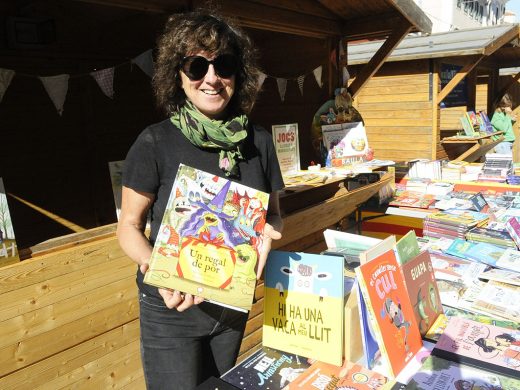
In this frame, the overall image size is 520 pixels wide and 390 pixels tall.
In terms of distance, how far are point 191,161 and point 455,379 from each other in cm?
118

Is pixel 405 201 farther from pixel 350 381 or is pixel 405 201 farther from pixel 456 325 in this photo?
pixel 350 381

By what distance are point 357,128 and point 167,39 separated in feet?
10.2

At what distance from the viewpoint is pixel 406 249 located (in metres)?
1.84

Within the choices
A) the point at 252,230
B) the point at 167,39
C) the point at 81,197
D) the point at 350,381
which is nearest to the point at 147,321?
the point at 252,230

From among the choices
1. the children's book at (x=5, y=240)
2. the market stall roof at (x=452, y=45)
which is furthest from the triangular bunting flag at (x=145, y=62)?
the market stall roof at (x=452, y=45)

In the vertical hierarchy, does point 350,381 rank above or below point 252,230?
below

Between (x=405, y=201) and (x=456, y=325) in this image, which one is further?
(x=405, y=201)

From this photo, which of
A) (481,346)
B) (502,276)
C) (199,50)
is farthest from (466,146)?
(199,50)

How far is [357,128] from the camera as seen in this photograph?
14.3ft

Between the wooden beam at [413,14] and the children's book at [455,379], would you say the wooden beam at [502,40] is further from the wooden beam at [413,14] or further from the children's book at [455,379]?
the children's book at [455,379]

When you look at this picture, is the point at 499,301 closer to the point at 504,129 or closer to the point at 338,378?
the point at 338,378

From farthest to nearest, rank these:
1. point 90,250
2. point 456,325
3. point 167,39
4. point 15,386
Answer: point 90,250 → point 15,386 → point 456,325 → point 167,39

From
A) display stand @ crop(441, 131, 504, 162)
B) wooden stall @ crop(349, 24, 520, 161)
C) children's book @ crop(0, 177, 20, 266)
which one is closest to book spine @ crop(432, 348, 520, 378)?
children's book @ crop(0, 177, 20, 266)

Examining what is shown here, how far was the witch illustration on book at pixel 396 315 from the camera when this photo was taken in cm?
157
